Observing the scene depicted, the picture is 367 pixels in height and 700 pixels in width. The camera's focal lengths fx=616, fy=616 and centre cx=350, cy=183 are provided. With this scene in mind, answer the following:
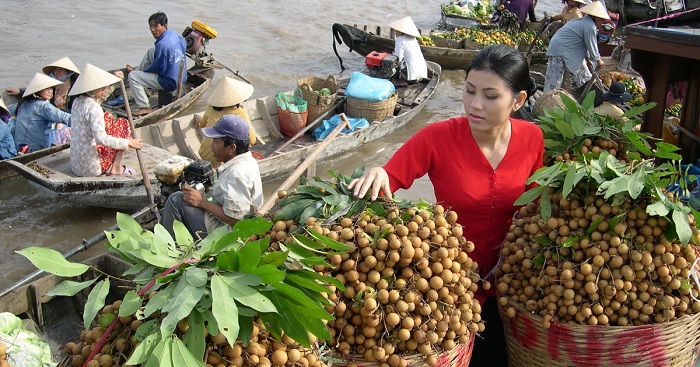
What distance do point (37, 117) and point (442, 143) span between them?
5174mm

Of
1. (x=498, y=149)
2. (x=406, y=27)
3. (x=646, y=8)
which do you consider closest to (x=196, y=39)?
(x=406, y=27)

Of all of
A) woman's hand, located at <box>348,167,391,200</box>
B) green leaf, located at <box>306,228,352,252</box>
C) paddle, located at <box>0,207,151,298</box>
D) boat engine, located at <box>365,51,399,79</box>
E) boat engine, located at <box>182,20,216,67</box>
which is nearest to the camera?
green leaf, located at <box>306,228,352,252</box>

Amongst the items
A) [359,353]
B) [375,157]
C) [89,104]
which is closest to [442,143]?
[359,353]

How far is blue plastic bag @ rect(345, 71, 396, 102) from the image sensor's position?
300 inches

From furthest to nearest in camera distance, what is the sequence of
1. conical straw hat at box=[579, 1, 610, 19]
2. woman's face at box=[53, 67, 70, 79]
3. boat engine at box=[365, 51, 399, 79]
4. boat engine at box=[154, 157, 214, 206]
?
boat engine at box=[365, 51, 399, 79]
conical straw hat at box=[579, 1, 610, 19]
woman's face at box=[53, 67, 70, 79]
boat engine at box=[154, 157, 214, 206]

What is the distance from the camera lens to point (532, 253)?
2.27 meters

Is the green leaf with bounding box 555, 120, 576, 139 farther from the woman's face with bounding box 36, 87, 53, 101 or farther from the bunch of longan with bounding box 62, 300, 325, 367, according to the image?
the woman's face with bounding box 36, 87, 53, 101

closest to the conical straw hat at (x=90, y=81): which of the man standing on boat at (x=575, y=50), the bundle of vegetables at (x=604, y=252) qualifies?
the bundle of vegetables at (x=604, y=252)

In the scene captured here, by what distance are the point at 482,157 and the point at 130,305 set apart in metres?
1.45

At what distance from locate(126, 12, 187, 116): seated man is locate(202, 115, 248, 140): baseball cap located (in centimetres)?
413

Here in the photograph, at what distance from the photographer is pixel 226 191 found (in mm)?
3994

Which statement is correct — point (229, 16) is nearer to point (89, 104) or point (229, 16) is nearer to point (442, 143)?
point (89, 104)

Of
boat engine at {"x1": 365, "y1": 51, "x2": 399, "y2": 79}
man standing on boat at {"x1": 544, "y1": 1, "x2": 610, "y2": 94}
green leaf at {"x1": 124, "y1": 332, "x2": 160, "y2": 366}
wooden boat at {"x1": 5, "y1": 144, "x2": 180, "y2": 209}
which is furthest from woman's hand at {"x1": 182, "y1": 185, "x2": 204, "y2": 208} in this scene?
man standing on boat at {"x1": 544, "y1": 1, "x2": 610, "y2": 94}

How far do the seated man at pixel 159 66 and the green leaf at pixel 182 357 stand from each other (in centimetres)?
676
